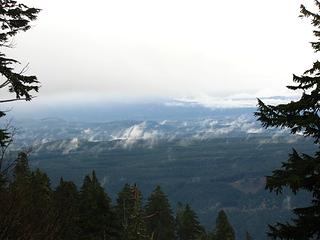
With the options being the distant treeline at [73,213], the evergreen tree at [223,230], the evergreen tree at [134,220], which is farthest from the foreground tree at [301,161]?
the evergreen tree at [223,230]

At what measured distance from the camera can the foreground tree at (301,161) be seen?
47.5 feet

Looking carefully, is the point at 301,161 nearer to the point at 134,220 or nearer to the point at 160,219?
the point at 134,220

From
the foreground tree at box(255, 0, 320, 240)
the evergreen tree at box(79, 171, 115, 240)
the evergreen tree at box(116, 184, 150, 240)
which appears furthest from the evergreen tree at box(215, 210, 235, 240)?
the foreground tree at box(255, 0, 320, 240)

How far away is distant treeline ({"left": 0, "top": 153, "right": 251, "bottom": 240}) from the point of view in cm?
1155

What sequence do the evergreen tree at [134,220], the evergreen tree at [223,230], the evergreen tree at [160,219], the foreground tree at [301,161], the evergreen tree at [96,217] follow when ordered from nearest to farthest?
the foreground tree at [301,161], the evergreen tree at [134,220], the evergreen tree at [96,217], the evergreen tree at [223,230], the evergreen tree at [160,219]

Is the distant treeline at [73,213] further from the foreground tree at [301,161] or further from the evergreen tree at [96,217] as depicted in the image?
the foreground tree at [301,161]

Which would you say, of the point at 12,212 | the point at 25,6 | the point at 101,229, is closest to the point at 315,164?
the point at 12,212

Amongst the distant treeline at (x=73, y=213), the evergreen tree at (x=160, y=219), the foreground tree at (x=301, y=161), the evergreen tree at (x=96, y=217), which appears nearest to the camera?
the distant treeline at (x=73, y=213)

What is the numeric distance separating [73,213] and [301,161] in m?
Result: 6.53

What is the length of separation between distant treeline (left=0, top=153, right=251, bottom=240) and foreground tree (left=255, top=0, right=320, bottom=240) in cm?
424

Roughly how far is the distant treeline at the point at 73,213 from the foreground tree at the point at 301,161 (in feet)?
13.9

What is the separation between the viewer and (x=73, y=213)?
14.0 meters

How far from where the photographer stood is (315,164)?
14438 mm

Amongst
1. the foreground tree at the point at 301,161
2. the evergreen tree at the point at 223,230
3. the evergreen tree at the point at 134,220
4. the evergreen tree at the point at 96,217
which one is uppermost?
the foreground tree at the point at 301,161
